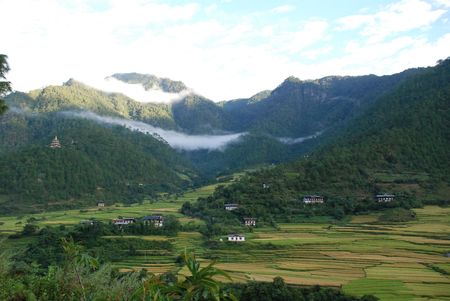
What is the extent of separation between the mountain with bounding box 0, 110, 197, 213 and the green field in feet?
129

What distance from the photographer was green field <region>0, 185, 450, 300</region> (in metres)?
31.7

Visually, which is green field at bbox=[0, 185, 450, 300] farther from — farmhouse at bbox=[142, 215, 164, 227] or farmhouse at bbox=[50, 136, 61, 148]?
farmhouse at bbox=[50, 136, 61, 148]

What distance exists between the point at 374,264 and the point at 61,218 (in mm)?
52683

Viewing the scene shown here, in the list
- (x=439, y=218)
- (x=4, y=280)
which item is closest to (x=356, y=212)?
(x=439, y=218)

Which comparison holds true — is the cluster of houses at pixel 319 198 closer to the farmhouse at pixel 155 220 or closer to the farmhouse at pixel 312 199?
the farmhouse at pixel 312 199

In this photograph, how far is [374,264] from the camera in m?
37.6

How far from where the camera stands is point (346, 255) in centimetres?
4119

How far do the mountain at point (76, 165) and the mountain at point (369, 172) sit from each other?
132 feet

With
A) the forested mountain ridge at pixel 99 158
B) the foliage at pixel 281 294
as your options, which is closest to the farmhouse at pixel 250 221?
the forested mountain ridge at pixel 99 158

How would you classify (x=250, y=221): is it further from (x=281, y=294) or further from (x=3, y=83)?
(x=3, y=83)

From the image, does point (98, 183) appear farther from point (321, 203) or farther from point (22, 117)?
→ point (321, 203)

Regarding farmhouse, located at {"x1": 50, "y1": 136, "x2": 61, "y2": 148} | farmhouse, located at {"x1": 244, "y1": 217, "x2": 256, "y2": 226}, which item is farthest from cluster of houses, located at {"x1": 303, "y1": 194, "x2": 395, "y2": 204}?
farmhouse, located at {"x1": 50, "y1": 136, "x2": 61, "y2": 148}

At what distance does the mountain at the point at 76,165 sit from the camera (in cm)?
9812

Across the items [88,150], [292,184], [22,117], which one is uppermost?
[22,117]
